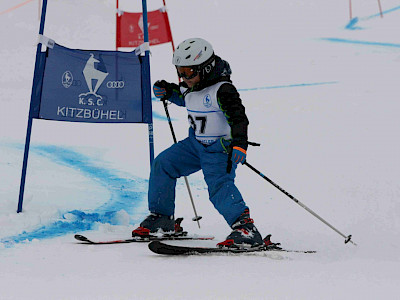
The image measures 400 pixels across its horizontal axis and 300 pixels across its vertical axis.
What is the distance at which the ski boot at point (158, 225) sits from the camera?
3926 mm

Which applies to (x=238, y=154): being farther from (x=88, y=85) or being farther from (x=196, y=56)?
(x=88, y=85)

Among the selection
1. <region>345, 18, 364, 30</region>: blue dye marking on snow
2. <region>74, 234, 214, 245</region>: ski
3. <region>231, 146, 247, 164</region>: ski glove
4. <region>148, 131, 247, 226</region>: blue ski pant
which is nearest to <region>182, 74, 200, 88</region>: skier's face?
<region>148, 131, 247, 226</region>: blue ski pant

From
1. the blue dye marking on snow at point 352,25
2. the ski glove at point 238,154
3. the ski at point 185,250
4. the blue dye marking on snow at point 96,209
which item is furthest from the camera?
the blue dye marking on snow at point 352,25

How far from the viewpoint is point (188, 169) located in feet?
13.2

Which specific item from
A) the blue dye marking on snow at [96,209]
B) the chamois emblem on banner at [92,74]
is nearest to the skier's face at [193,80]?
the chamois emblem on banner at [92,74]

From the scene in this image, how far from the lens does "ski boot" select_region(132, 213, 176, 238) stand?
3.93 metres

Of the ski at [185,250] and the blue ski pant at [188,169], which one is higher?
the blue ski pant at [188,169]

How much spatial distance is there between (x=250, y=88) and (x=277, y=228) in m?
5.96

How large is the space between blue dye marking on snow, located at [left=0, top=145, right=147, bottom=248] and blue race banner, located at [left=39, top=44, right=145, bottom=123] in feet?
2.94

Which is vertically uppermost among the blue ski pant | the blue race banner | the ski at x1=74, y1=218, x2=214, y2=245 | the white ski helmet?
the white ski helmet

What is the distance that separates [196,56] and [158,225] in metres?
1.38

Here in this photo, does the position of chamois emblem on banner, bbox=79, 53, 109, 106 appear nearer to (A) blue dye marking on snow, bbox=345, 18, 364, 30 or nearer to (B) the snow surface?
(B) the snow surface

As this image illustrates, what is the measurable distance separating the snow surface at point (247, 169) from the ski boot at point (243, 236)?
0.60 ft

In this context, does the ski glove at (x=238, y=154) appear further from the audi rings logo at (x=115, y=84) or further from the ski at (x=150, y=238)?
the audi rings logo at (x=115, y=84)
